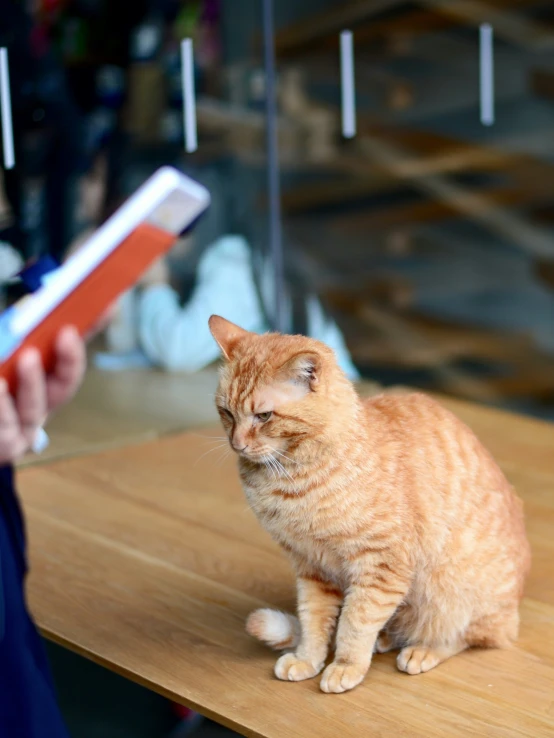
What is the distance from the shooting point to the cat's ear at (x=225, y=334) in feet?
4.52

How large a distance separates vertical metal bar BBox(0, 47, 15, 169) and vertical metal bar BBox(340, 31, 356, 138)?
3.55 ft

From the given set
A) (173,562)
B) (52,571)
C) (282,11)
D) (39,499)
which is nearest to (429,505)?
(173,562)

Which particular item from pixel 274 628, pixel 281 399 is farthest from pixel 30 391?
pixel 274 628

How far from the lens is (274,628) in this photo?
56.6 inches

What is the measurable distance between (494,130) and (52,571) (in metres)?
2.15

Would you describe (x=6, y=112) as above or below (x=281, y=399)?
above

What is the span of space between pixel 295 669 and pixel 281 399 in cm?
40

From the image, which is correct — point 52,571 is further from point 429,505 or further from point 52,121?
point 52,121

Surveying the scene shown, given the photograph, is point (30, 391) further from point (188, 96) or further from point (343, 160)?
point (343, 160)

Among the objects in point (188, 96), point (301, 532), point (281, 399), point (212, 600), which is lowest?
point (212, 600)

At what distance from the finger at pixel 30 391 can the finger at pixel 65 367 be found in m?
0.02

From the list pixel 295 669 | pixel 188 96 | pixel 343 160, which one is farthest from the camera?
pixel 343 160

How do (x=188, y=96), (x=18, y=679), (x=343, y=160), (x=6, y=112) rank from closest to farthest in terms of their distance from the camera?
(x=18, y=679)
(x=6, y=112)
(x=188, y=96)
(x=343, y=160)

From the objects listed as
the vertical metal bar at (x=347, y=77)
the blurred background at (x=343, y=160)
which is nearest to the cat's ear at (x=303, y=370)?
the blurred background at (x=343, y=160)
